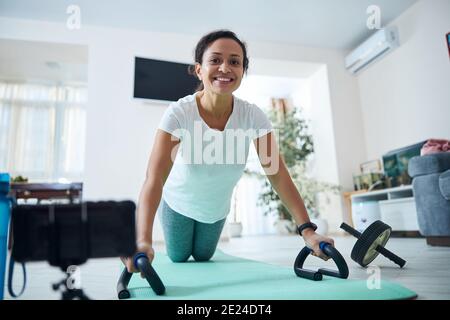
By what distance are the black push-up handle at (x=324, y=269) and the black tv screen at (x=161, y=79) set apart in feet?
2.51

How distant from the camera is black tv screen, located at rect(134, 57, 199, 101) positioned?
4.24 ft

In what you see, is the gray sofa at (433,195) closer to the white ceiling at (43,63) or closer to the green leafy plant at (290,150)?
the green leafy plant at (290,150)

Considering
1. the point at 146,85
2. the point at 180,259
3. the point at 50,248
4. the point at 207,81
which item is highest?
the point at 146,85

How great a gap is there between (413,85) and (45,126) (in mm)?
2239

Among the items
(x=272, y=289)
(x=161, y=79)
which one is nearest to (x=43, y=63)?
(x=161, y=79)

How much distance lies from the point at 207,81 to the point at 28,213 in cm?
48

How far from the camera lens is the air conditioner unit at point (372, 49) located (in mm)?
2232

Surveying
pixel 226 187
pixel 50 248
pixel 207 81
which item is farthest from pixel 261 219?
pixel 50 248

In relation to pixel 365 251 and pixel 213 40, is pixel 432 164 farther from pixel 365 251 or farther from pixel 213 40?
pixel 213 40

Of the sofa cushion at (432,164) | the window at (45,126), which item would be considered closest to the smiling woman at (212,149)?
the window at (45,126)

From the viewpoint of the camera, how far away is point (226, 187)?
86 centimetres

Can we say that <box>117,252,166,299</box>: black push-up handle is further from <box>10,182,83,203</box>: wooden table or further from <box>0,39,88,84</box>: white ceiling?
<box>0,39,88,84</box>: white ceiling

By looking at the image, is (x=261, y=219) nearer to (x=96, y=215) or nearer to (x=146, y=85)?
(x=146, y=85)

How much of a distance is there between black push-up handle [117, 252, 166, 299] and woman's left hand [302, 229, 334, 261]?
0.30 meters
